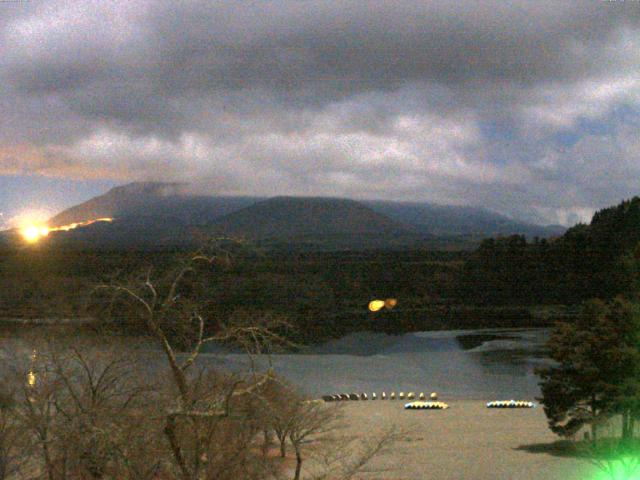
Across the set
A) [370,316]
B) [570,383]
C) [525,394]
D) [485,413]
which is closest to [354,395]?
[485,413]

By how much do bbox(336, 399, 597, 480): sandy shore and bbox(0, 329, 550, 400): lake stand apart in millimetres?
6211

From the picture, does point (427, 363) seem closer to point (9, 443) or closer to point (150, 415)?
point (9, 443)

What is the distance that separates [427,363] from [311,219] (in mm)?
95025

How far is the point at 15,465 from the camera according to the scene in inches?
395

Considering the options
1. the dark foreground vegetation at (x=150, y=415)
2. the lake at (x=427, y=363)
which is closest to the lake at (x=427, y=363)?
the lake at (x=427, y=363)

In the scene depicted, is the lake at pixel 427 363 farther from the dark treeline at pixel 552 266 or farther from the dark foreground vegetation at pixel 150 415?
the dark foreground vegetation at pixel 150 415

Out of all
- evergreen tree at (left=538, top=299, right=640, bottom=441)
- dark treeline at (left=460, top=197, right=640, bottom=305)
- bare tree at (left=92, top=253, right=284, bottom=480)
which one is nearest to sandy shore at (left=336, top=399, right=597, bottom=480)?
evergreen tree at (left=538, top=299, right=640, bottom=441)

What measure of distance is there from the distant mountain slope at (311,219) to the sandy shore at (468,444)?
92917 mm

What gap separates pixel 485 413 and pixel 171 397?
22409mm

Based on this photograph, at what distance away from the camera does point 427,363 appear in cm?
5184

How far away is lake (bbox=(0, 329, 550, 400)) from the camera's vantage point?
132 feet

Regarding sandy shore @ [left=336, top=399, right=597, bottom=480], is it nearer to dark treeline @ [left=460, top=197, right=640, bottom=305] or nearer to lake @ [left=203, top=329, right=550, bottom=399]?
lake @ [left=203, top=329, right=550, bottom=399]

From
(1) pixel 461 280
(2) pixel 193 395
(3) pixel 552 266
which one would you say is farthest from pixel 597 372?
(3) pixel 552 266

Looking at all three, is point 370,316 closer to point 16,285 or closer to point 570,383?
point 16,285
